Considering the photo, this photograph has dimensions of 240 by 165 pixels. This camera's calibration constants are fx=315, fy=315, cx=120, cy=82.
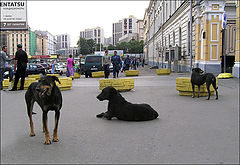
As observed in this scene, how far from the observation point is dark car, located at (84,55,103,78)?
27.6 metres

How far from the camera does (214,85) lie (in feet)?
33.1

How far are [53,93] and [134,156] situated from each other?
1597 mm

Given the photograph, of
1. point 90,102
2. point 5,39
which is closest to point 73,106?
point 90,102

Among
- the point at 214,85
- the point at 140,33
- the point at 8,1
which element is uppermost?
the point at 140,33

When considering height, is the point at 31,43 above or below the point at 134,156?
above

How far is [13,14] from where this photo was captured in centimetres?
3647

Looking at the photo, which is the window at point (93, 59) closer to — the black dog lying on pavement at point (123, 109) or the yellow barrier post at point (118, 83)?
the yellow barrier post at point (118, 83)

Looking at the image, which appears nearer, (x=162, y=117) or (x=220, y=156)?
(x=220, y=156)

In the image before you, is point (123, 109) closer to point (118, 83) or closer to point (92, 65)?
point (118, 83)

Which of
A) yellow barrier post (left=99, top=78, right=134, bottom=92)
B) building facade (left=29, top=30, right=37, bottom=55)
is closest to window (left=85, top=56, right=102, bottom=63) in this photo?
yellow barrier post (left=99, top=78, right=134, bottom=92)

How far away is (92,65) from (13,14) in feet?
47.7

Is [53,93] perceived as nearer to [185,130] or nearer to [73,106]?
[185,130]

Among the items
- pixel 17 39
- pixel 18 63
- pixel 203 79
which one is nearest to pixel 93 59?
pixel 18 63

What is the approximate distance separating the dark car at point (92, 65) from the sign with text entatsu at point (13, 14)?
12.3m
